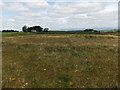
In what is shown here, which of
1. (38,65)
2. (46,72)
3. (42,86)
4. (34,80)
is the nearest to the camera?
(42,86)

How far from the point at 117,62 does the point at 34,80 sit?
22.4 feet

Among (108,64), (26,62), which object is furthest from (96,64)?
(26,62)

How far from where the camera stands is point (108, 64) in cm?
1116

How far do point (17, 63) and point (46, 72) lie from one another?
308 cm

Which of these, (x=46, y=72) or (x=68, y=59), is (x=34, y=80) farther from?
(x=68, y=59)

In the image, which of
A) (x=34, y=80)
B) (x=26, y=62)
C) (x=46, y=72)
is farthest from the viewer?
(x=26, y=62)

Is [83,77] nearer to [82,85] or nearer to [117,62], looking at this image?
[82,85]

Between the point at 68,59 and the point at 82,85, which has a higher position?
the point at 68,59

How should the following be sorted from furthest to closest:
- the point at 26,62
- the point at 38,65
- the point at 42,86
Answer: the point at 26,62
the point at 38,65
the point at 42,86

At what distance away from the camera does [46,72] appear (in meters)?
9.77

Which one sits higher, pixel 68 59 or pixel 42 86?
pixel 68 59

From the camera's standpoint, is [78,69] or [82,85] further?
[78,69]

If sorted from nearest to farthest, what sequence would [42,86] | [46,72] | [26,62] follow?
[42,86] → [46,72] → [26,62]

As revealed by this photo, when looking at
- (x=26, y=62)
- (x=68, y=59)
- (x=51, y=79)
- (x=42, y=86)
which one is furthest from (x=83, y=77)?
(x=26, y=62)
